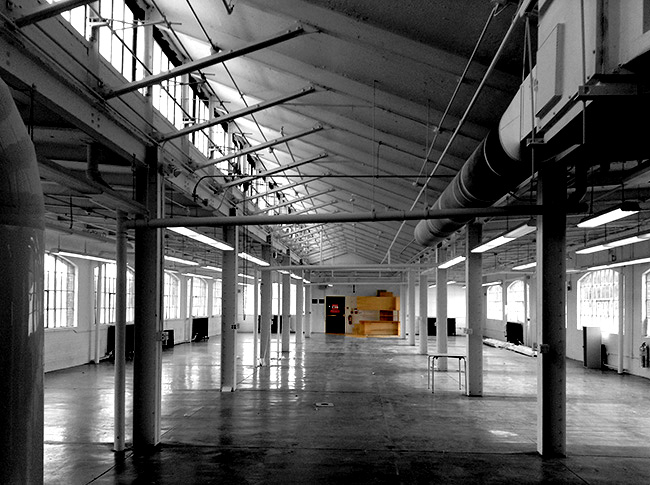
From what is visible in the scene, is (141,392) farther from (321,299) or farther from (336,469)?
(321,299)

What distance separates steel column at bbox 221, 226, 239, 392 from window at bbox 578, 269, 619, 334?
499 inches

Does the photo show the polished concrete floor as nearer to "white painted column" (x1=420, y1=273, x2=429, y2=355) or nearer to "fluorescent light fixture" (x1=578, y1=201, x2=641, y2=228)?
"fluorescent light fixture" (x1=578, y1=201, x2=641, y2=228)

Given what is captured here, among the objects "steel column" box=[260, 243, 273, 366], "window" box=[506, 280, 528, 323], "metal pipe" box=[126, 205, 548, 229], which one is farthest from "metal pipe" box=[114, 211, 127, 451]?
"window" box=[506, 280, 528, 323]

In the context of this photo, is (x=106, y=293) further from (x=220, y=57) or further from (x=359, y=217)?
(x=220, y=57)

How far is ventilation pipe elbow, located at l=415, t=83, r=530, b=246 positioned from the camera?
5.42 meters

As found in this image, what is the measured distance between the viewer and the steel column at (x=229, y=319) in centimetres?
1360

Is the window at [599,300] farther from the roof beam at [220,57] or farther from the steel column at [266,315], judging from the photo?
the roof beam at [220,57]

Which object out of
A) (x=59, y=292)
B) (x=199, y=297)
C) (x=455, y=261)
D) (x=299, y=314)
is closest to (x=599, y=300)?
(x=455, y=261)

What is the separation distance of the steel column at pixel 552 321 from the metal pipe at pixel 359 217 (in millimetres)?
756

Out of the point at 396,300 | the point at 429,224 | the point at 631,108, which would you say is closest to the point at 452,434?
the point at 429,224

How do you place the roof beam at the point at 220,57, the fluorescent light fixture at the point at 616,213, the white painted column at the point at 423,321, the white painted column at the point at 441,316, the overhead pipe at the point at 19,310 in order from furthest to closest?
1. the white painted column at the point at 423,321
2. the white painted column at the point at 441,316
3. the fluorescent light fixture at the point at 616,213
4. the roof beam at the point at 220,57
5. the overhead pipe at the point at 19,310

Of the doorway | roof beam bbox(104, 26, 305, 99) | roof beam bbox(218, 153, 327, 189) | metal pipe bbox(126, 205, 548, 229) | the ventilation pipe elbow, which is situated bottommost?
the doorway

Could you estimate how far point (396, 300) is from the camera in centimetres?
3625

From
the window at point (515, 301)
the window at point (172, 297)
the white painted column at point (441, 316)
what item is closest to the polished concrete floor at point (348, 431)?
the white painted column at point (441, 316)
